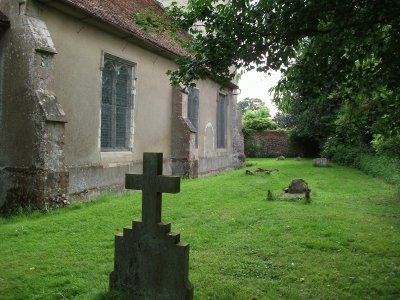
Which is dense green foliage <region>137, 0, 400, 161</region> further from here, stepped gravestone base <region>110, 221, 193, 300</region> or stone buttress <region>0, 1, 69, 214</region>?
stone buttress <region>0, 1, 69, 214</region>

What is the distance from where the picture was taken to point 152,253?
4.11 metres

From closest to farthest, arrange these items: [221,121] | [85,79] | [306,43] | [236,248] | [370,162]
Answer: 1. [306,43]
2. [236,248]
3. [85,79]
4. [370,162]
5. [221,121]

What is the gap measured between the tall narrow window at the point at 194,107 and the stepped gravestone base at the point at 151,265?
14.1 meters

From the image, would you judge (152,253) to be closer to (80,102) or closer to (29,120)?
(29,120)

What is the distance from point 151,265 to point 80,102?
7.95 m

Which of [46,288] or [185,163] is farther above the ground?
[185,163]

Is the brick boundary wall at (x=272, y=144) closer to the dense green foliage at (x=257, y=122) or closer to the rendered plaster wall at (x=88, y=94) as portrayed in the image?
the dense green foliage at (x=257, y=122)

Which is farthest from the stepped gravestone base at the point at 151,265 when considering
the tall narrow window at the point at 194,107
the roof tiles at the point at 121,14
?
the tall narrow window at the point at 194,107

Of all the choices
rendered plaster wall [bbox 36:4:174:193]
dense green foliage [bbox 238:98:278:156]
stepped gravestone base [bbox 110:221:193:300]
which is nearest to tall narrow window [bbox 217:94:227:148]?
rendered plaster wall [bbox 36:4:174:193]

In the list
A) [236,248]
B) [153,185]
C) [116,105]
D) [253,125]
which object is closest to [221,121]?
[116,105]

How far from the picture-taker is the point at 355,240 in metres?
6.72

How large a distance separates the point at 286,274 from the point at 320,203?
5548 millimetres

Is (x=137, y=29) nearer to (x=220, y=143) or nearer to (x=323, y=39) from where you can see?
(x=323, y=39)

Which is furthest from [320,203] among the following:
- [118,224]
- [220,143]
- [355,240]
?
[220,143]
